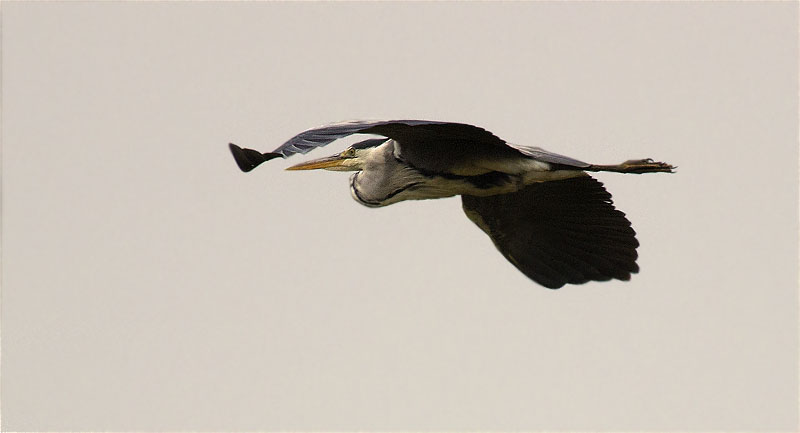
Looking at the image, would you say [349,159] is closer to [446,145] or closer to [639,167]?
[446,145]

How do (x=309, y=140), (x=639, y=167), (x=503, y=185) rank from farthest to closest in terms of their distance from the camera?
(x=503, y=185)
(x=639, y=167)
(x=309, y=140)

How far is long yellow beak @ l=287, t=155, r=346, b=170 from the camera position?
7.61 meters

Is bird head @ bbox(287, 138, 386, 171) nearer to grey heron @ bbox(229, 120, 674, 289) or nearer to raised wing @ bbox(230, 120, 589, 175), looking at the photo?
grey heron @ bbox(229, 120, 674, 289)

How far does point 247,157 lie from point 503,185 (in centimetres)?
187

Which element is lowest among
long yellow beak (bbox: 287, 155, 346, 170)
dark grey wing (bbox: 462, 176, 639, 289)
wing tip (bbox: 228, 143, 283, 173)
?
dark grey wing (bbox: 462, 176, 639, 289)

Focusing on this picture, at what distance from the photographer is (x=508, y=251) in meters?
8.30

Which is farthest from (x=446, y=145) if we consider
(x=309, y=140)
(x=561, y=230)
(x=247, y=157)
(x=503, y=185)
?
(x=247, y=157)

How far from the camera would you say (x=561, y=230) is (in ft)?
26.9

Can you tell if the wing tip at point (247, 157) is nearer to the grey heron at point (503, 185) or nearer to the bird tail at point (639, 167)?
the grey heron at point (503, 185)

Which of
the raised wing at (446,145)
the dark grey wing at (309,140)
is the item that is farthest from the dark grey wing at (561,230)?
the dark grey wing at (309,140)

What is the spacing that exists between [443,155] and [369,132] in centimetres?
92

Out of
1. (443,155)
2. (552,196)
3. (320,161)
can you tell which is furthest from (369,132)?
(552,196)

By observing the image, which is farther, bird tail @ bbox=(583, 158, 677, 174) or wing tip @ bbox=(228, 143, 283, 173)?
bird tail @ bbox=(583, 158, 677, 174)

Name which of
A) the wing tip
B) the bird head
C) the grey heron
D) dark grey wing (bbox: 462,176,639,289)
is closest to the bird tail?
the grey heron
